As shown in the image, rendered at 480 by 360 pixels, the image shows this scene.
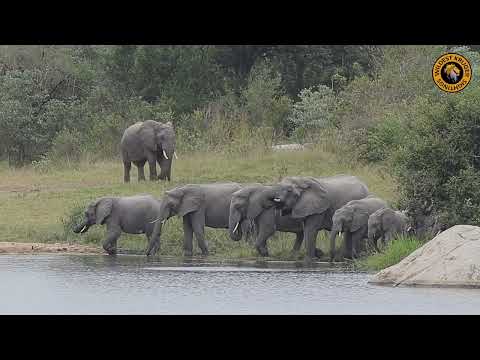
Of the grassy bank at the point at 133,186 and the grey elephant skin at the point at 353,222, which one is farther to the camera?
the grassy bank at the point at 133,186

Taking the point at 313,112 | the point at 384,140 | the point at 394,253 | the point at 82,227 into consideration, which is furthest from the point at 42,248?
the point at 313,112

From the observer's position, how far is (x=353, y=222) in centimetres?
2316

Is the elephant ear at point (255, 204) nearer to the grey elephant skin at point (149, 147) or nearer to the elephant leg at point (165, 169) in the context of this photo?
the elephant leg at point (165, 169)

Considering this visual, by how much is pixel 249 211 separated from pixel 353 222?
2.06 meters

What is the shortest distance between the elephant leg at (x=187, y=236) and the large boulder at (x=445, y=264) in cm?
605

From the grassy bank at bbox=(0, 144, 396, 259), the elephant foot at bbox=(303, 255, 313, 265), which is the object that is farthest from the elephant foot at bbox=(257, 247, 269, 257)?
the elephant foot at bbox=(303, 255, 313, 265)

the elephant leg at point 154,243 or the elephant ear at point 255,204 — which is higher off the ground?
the elephant ear at point 255,204

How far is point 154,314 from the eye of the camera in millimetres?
15945

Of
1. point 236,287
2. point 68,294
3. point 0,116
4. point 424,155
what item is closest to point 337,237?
point 424,155

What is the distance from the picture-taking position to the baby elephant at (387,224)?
22281 mm

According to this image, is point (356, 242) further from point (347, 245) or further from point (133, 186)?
point (133, 186)

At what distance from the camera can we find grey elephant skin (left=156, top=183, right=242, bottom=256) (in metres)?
24.6

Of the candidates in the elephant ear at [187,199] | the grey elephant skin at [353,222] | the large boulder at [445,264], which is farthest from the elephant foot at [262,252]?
the large boulder at [445,264]

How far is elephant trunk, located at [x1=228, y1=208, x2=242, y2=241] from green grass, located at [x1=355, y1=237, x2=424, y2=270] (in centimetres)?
336
